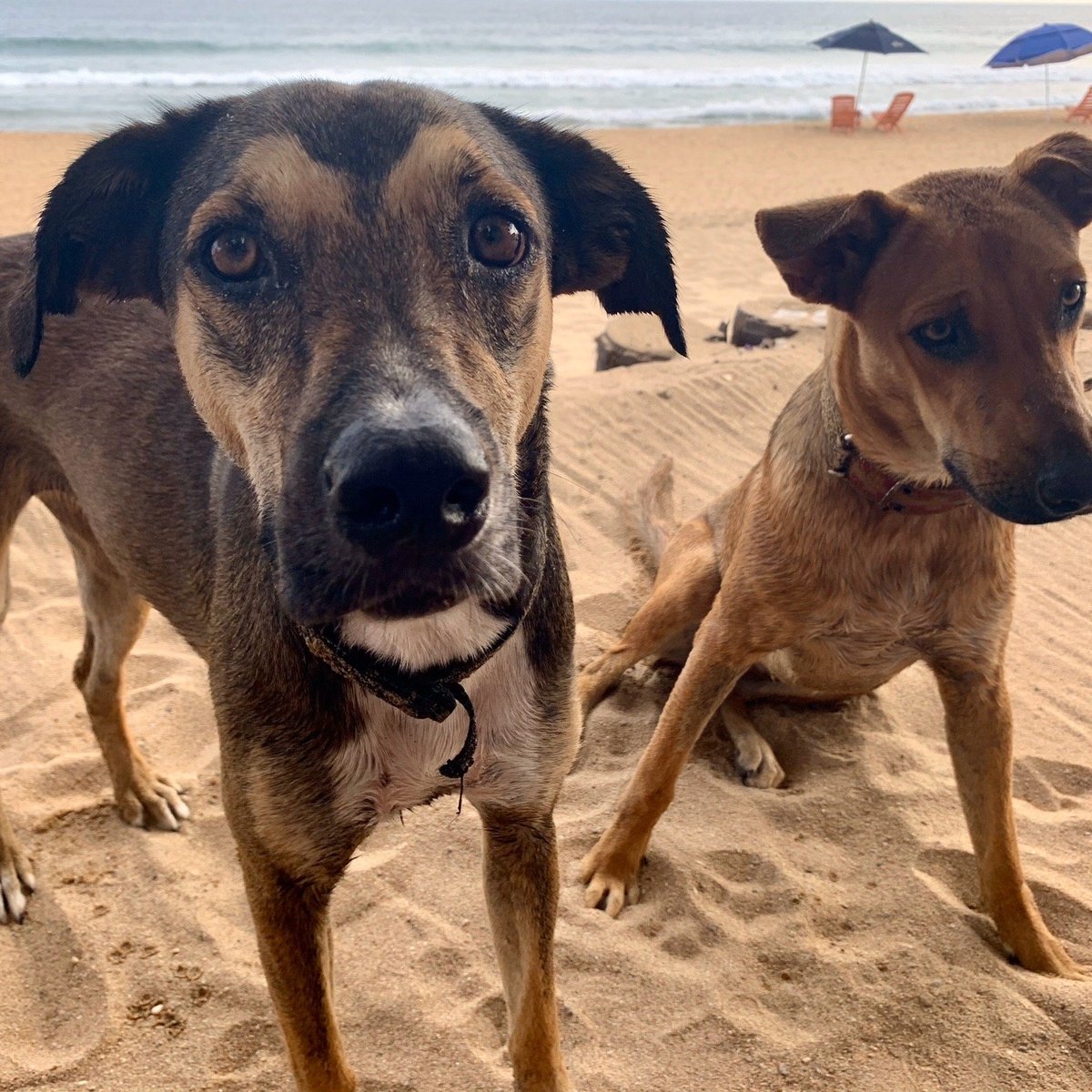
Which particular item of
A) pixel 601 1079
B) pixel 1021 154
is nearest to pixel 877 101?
pixel 1021 154

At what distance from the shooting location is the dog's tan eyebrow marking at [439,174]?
180cm

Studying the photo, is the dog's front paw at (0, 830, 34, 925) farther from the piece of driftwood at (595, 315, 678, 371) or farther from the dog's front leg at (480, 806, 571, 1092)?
the piece of driftwood at (595, 315, 678, 371)

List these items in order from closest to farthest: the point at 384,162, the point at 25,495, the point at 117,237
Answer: the point at 384,162 < the point at 117,237 < the point at 25,495

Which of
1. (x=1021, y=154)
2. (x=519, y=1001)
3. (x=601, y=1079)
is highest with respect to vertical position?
(x=1021, y=154)

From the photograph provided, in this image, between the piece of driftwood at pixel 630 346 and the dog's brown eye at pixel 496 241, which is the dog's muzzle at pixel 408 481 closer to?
the dog's brown eye at pixel 496 241

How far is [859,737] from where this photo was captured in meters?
3.69

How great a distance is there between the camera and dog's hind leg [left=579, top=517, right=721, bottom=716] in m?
3.63

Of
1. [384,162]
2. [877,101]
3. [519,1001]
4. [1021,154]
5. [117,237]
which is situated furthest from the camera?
[877,101]

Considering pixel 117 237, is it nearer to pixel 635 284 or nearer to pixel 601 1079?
pixel 635 284

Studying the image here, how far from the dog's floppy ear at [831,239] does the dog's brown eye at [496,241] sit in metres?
0.96

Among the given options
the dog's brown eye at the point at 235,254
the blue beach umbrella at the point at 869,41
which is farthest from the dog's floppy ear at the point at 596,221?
the blue beach umbrella at the point at 869,41

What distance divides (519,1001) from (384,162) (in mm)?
1888

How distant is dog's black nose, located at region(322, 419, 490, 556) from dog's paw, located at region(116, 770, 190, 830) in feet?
7.21

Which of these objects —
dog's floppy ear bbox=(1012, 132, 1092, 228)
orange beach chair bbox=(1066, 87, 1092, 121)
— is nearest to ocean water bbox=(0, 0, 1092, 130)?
orange beach chair bbox=(1066, 87, 1092, 121)
